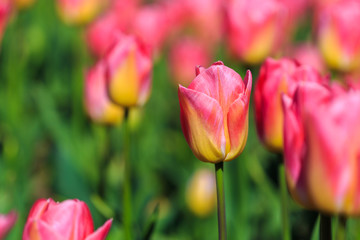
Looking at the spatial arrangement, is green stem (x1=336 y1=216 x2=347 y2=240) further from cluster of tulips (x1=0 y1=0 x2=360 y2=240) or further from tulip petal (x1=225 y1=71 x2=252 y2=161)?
tulip petal (x1=225 y1=71 x2=252 y2=161)

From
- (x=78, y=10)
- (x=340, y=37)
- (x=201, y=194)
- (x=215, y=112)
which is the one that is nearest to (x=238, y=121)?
(x=215, y=112)

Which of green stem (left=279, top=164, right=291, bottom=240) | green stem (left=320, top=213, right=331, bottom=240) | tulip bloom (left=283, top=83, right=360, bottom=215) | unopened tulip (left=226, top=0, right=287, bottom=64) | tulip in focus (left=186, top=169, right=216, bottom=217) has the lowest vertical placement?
tulip in focus (left=186, top=169, right=216, bottom=217)

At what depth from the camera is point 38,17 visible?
3070 mm

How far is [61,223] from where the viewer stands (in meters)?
0.62

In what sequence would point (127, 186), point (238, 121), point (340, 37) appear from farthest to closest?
point (340, 37), point (127, 186), point (238, 121)

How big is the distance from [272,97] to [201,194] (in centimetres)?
70

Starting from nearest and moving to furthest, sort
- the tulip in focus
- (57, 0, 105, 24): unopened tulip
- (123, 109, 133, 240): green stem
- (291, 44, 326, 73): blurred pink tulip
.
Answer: (123, 109, 133, 240): green stem, the tulip in focus, (57, 0, 105, 24): unopened tulip, (291, 44, 326, 73): blurred pink tulip

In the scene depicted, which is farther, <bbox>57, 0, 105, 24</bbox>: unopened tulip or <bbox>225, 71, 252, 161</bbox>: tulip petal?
<bbox>57, 0, 105, 24</bbox>: unopened tulip

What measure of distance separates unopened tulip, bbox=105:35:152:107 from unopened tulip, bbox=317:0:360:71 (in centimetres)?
47

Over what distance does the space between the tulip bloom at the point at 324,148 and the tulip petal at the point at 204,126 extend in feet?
0.30

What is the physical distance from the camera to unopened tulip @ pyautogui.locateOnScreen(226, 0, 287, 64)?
52.4 inches

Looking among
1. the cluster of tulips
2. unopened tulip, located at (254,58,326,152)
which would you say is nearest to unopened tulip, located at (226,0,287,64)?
the cluster of tulips

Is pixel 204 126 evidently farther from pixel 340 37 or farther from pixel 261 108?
pixel 340 37

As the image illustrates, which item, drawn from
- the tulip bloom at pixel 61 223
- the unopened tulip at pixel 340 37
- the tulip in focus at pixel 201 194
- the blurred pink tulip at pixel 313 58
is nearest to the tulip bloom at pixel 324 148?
the tulip bloom at pixel 61 223
